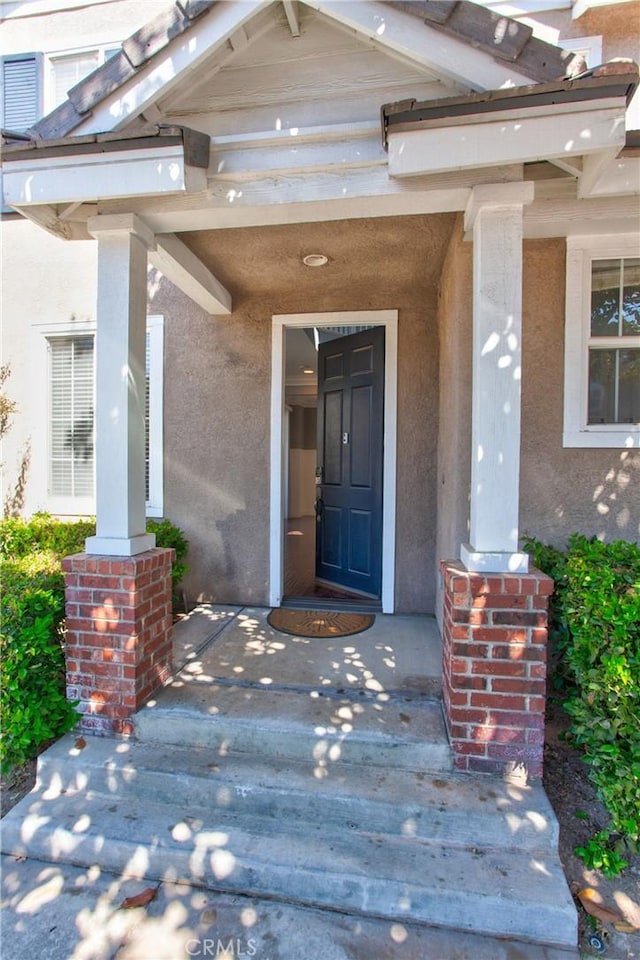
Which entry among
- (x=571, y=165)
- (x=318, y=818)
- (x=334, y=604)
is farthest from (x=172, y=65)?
(x=334, y=604)

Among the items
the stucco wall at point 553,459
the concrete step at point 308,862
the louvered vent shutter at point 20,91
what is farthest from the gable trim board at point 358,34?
the concrete step at point 308,862

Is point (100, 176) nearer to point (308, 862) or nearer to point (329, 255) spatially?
point (329, 255)

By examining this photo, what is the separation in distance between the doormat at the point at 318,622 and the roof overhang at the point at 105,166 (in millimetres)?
3038

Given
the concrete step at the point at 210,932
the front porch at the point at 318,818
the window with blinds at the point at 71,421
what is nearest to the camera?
the concrete step at the point at 210,932

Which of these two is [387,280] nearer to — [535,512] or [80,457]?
[535,512]

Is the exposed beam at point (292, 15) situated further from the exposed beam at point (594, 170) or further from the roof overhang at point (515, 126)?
the exposed beam at point (594, 170)

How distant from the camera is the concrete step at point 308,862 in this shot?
1.68m

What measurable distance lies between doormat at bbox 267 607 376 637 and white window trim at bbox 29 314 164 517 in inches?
61.9

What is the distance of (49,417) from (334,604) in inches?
138

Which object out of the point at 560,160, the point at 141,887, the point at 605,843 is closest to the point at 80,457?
the point at 141,887

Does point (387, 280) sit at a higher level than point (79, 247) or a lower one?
lower

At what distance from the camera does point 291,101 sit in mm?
2365

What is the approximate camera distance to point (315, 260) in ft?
11.3

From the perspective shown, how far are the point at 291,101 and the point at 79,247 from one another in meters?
3.19
